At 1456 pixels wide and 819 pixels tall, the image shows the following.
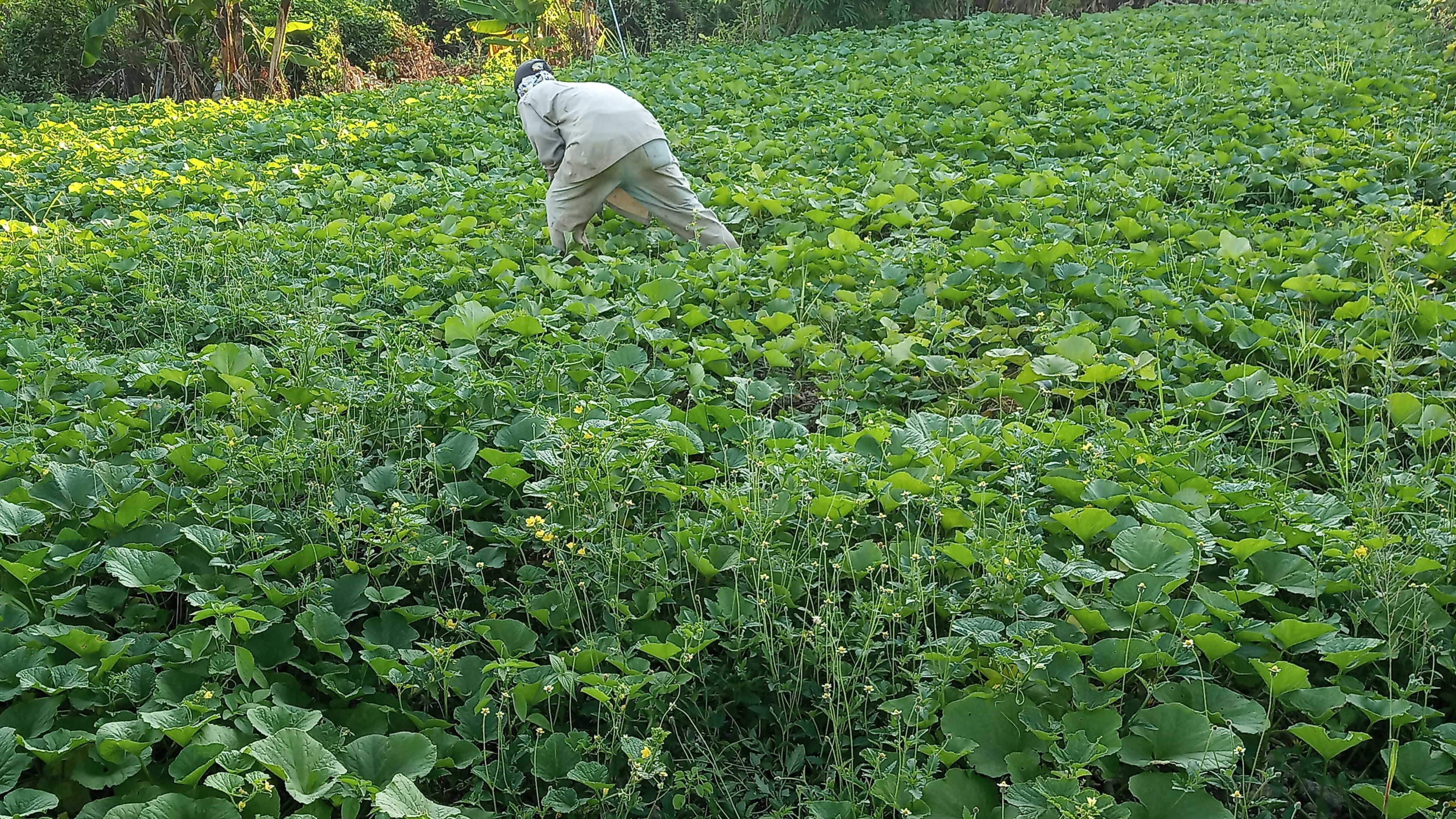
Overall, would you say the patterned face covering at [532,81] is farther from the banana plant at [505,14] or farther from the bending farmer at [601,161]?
the banana plant at [505,14]

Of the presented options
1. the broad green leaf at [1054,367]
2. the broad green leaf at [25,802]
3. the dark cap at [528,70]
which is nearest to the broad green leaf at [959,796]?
the broad green leaf at [25,802]

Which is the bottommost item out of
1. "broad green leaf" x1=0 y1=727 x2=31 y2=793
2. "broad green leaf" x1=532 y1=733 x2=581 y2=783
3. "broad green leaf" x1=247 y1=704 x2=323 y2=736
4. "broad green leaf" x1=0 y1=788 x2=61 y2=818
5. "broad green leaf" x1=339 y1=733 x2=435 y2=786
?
"broad green leaf" x1=532 y1=733 x2=581 y2=783

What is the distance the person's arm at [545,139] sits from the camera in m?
5.45

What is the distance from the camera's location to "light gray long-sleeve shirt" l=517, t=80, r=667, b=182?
5086mm

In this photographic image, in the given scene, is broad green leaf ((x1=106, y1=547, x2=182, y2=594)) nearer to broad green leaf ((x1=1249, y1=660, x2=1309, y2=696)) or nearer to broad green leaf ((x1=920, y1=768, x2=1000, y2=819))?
broad green leaf ((x1=920, y1=768, x2=1000, y2=819))

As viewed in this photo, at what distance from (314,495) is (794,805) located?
156 cm

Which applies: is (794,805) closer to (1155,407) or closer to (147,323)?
(1155,407)

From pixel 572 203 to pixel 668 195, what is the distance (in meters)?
0.49

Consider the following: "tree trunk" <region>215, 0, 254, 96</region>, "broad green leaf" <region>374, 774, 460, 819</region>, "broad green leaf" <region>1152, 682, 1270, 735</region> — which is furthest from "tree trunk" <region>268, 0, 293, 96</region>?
"broad green leaf" <region>1152, 682, 1270, 735</region>

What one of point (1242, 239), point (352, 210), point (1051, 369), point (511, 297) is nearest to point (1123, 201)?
point (1242, 239)

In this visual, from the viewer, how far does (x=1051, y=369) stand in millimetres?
3586

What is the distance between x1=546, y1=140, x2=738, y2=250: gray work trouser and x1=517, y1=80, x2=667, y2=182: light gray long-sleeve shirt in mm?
66

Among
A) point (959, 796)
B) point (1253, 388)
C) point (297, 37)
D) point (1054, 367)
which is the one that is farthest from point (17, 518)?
point (297, 37)

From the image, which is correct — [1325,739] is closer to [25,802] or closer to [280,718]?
[280,718]
